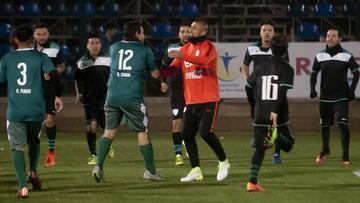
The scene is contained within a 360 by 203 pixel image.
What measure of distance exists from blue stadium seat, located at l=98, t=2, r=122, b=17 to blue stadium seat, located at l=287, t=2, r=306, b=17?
4.72 metres

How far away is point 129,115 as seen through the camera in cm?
1198

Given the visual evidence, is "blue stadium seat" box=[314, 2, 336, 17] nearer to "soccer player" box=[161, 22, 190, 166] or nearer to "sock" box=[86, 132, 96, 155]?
"soccer player" box=[161, 22, 190, 166]

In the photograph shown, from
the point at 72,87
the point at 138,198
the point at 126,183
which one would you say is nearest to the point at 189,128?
the point at 126,183

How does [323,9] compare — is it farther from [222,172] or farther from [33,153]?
[33,153]

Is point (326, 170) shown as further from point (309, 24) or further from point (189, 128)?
point (309, 24)

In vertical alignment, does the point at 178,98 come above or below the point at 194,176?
above

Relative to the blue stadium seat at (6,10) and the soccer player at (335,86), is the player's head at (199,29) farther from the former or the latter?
A: the blue stadium seat at (6,10)

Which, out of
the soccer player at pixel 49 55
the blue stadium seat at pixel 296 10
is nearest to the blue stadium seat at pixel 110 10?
the blue stadium seat at pixel 296 10

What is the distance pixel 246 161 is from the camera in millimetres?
15156

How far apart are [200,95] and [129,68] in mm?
942

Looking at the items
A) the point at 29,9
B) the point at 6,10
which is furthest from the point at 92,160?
the point at 6,10

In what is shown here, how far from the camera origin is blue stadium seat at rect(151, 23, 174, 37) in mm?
26453

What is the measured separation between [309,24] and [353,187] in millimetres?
14888

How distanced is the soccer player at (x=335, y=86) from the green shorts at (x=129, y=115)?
375cm
